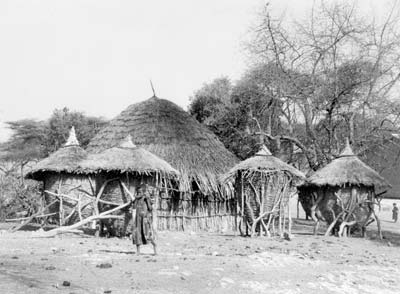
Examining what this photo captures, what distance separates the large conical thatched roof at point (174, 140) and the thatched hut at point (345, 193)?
3.43 m

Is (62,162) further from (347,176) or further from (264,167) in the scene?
(347,176)

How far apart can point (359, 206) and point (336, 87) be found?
21.3 feet

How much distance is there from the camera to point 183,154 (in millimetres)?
20797

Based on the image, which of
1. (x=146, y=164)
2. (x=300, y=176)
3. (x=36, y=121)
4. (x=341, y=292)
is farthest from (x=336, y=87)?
(x=36, y=121)

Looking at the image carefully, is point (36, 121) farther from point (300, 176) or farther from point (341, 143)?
point (300, 176)

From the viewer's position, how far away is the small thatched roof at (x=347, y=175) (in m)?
18.7

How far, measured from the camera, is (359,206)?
750 inches

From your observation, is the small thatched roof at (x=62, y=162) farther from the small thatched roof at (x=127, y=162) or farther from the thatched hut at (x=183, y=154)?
the small thatched roof at (x=127, y=162)

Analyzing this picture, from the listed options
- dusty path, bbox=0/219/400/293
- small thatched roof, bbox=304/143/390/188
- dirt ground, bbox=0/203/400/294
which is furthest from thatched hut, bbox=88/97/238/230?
dusty path, bbox=0/219/400/293

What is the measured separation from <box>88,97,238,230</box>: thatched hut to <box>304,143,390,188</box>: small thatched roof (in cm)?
333

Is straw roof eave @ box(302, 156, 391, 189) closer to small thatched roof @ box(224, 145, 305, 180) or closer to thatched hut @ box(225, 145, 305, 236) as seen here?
Result: thatched hut @ box(225, 145, 305, 236)

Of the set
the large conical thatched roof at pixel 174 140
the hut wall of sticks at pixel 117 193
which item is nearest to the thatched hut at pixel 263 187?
the hut wall of sticks at pixel 117 193

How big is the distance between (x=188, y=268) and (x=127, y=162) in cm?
517

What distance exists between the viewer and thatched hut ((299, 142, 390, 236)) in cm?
1878
